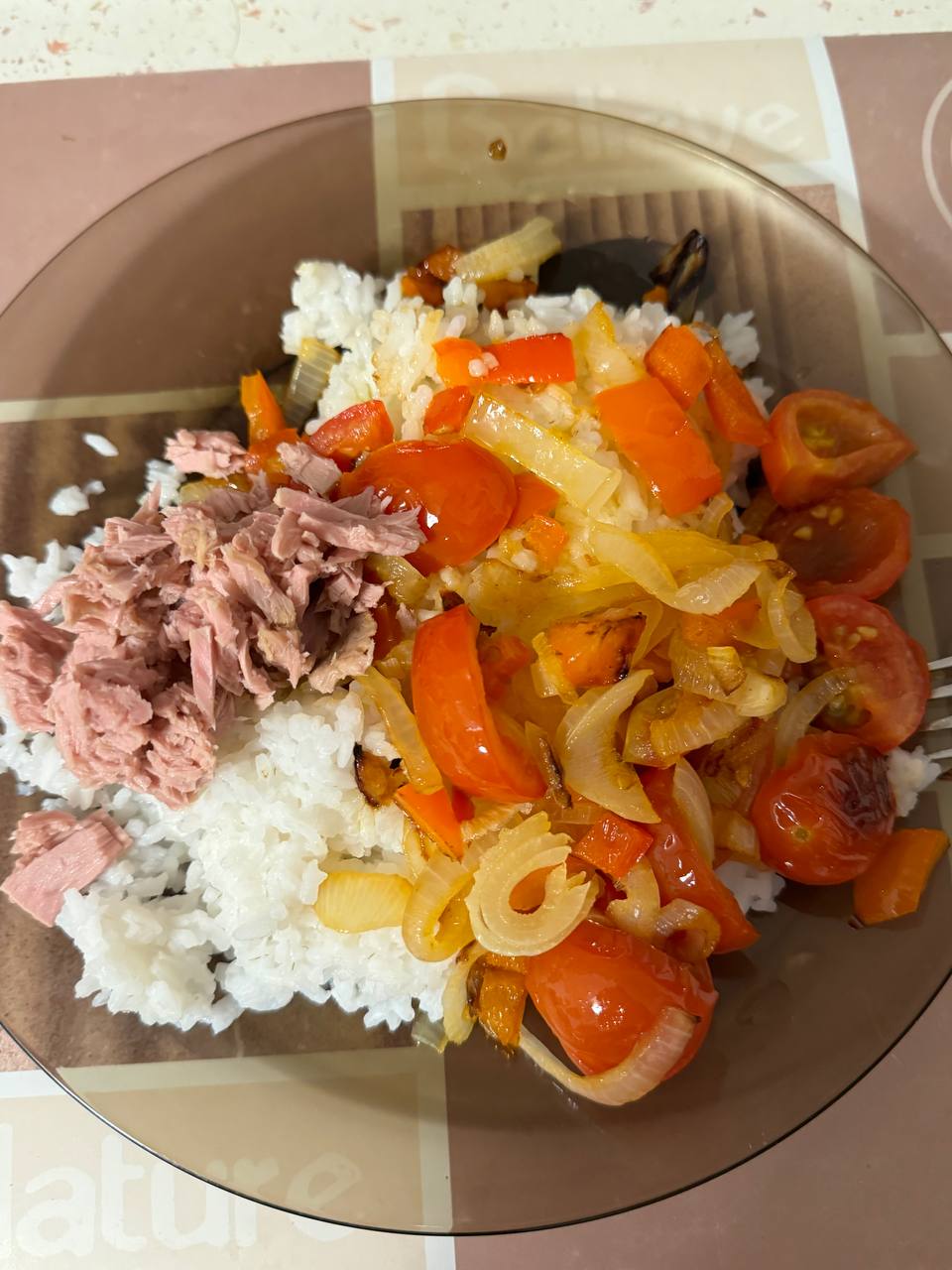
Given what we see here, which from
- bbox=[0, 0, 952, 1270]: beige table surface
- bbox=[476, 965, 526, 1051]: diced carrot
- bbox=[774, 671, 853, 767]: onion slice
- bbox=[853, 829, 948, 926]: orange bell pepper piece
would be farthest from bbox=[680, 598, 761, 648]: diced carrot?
bbox=[0, 0, 952, 1270]: beige table surface

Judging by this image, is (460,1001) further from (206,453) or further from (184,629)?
(206,453)

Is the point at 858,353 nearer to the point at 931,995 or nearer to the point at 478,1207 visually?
the point at 931,995

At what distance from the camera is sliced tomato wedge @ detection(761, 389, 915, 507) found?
6.66ft

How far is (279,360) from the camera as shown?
2.24m

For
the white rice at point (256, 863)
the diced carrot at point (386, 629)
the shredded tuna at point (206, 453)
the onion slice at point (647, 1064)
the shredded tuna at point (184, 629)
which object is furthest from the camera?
the shredded tuna at point (206, 453)

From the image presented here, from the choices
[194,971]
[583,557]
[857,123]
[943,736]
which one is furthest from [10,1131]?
[857,123]

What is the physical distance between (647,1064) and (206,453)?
1566mm

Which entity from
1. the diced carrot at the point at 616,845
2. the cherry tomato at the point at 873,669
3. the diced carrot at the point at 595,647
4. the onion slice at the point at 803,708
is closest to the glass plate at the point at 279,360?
the cherry tomato at the point at 873,669

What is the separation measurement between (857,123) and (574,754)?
6.76 feet

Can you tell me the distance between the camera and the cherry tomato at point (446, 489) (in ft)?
6.14

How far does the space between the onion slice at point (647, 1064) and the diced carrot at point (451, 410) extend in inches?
50.5

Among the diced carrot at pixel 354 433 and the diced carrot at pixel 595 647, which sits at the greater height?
the diced carrot at pixel 354 433

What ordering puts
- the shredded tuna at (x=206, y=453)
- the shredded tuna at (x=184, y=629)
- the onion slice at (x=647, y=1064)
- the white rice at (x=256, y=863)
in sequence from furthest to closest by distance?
the shredded tuna at (x=206, y=453) → the white rice at (x=256, y=863) → the shredded tuna at (x=184, y=629) → the onion slice at (x=647, y=1064)

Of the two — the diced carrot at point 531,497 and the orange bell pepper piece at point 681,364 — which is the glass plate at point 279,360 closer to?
the orange bell pepper piece at point 681,364
